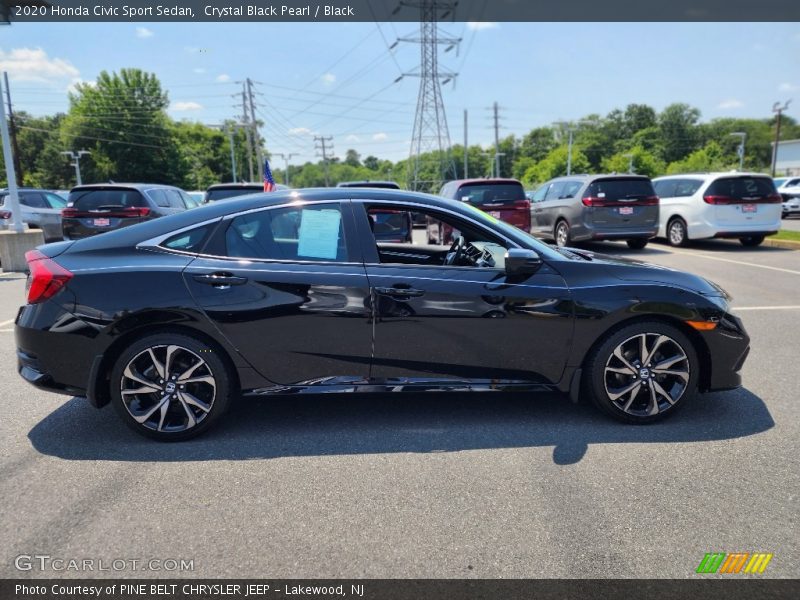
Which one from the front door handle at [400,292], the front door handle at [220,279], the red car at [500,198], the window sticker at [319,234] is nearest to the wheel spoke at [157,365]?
the front door handle at [220,279]

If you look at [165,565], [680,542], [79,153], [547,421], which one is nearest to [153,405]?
[165,565]

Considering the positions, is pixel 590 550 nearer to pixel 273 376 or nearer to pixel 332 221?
pixel 273 376

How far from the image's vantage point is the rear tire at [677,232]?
44.7 ft

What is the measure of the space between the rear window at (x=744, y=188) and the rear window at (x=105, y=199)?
12.7m

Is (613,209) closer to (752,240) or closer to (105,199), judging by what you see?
(752,240)

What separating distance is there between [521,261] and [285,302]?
1.49m

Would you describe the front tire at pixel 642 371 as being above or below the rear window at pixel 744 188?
below

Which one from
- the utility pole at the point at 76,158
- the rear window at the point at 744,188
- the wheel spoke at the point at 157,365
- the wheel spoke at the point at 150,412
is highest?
the utility pole at the point at 76,158

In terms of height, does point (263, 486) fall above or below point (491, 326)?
below

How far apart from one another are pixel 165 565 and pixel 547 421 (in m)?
2.46

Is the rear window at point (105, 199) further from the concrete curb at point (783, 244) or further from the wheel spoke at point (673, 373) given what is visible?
the concrete curb at point (783, 244)

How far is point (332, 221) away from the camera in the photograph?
3.66 m

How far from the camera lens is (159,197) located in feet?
38.7

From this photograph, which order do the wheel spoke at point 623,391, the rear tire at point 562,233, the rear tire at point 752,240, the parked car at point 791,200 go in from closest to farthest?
the wheel spoke at point 623,391, the rear tire at point 752,240, the rear tire at point 562,233, the parked car at point 791,200
